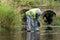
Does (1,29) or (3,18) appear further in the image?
(3,18)

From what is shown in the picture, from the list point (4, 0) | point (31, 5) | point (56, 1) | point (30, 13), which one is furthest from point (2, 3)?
point (56, 1)

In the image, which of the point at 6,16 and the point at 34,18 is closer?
the point at 34,18

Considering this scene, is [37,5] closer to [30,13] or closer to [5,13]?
[5,13]

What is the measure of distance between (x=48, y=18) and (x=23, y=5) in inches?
123

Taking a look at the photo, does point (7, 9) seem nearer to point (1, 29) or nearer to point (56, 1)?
point (1, 29)

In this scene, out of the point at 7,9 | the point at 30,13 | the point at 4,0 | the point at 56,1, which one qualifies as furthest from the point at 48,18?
the point at 30,13

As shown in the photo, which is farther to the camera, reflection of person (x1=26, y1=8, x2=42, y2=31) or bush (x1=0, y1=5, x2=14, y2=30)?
bush (x1=0, y1=5, x2=14, y2=30)

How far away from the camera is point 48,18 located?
3581 cm

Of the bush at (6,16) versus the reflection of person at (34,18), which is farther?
the bush at (6,16)

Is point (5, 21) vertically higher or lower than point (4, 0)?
lower

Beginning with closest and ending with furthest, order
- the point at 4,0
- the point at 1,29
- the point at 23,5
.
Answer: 1. the point at 1,29
2. the point at 4,0
3. the point at 23,5

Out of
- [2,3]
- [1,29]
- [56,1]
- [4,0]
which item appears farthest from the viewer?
[56,1]

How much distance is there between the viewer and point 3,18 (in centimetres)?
2347

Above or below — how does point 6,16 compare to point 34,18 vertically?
above
